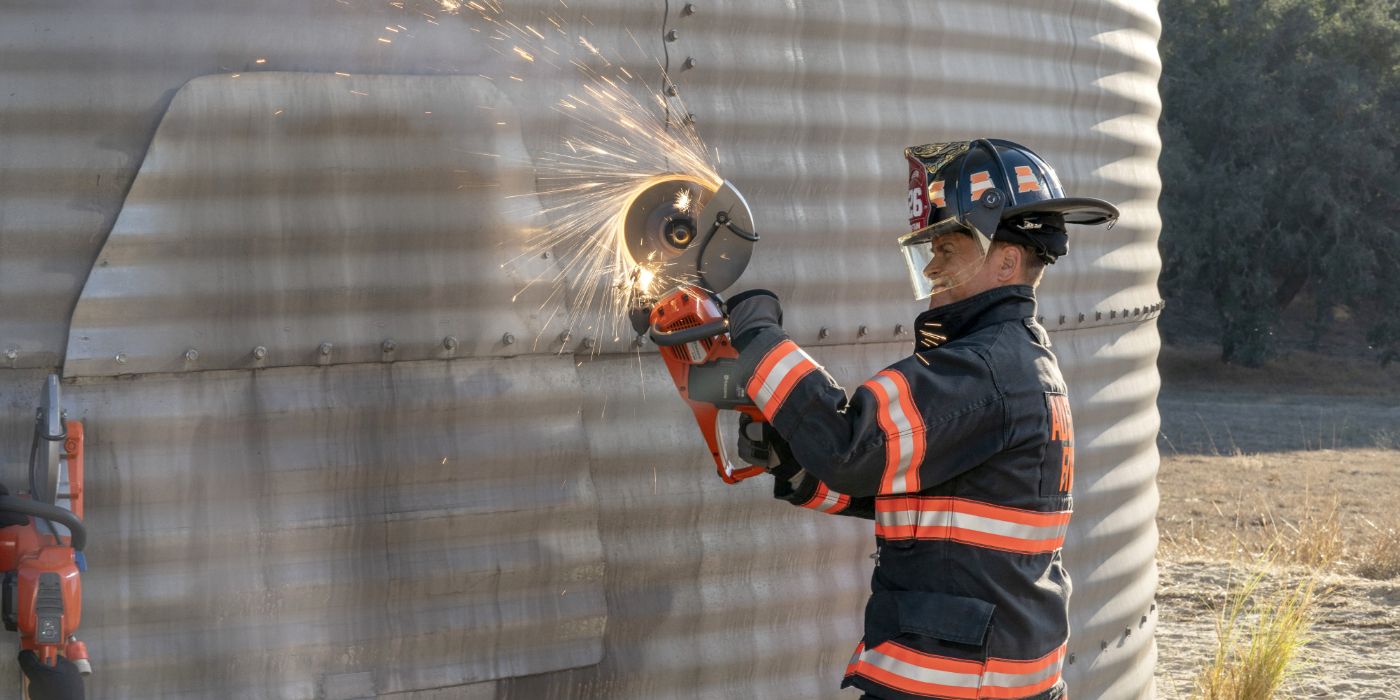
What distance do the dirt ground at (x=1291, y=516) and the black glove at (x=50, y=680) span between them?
5027 millimetres

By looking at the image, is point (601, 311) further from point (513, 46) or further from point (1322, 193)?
point (1322, 193)

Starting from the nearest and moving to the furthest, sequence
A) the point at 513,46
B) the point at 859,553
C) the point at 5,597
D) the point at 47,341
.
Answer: the point at 5,597
the point at 47,341
the point at 513,46
the point at 859,553

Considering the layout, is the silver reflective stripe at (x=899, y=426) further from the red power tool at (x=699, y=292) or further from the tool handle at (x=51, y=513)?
the tool handle at (x=51, y=513)

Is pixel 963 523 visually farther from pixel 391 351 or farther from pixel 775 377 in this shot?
pixel 391 351

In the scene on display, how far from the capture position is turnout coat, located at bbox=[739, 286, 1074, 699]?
8.54 feet

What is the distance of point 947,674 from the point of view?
2.67 meters

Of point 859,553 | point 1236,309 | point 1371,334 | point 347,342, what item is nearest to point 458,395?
point 347,342

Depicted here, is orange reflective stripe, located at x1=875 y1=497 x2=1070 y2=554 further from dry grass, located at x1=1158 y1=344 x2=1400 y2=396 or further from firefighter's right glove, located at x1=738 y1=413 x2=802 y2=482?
dry grass, located at x1=1158 y1=344 x2=1400 y2=396

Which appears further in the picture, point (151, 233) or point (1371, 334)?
point (1371, 334)

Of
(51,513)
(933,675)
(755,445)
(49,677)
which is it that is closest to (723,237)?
(755,445)

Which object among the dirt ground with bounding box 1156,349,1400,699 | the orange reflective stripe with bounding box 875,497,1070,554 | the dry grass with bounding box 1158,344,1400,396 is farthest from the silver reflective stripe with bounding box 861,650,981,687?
the dry grass with bounding box 1158,344,1400,396

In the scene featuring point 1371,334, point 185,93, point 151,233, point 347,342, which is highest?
point 185,93

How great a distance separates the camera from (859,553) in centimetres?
392

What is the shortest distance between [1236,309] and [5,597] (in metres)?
24.8
